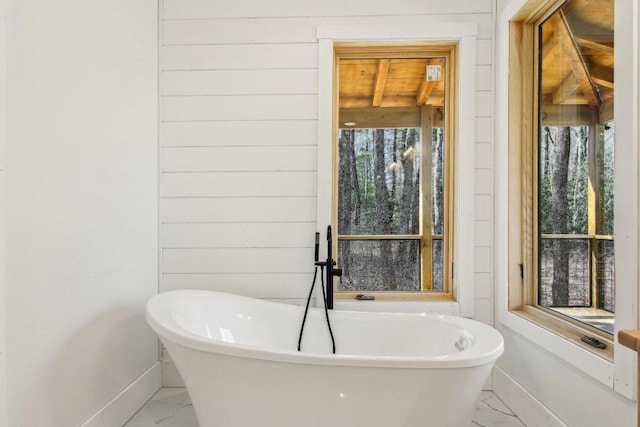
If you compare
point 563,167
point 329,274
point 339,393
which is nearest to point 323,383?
point 339,393

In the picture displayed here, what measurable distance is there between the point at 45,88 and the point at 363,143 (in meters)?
1.65

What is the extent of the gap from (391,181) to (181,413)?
1769mm

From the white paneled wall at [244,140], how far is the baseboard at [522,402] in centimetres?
57

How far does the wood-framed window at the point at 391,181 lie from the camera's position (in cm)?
244

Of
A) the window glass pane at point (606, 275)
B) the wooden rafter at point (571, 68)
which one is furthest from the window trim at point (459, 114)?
the window glass pane at point (606, 275)

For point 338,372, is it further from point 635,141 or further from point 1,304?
point 635,141

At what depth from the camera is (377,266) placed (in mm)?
2451

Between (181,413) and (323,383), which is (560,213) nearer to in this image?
(323,383)

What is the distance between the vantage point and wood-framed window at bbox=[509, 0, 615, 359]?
62.7 inches

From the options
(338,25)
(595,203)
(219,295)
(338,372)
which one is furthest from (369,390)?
(338,25)

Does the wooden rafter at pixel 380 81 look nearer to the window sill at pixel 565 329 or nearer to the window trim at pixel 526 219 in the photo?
the window trim at pixel 526 219

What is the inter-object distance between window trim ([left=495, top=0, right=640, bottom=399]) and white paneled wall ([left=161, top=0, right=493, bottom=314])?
0.55 ft

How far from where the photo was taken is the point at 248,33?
2336 millimetres

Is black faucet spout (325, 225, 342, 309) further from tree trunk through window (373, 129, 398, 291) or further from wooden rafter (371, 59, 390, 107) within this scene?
wooden rafter (371, 59, 390, 107)
